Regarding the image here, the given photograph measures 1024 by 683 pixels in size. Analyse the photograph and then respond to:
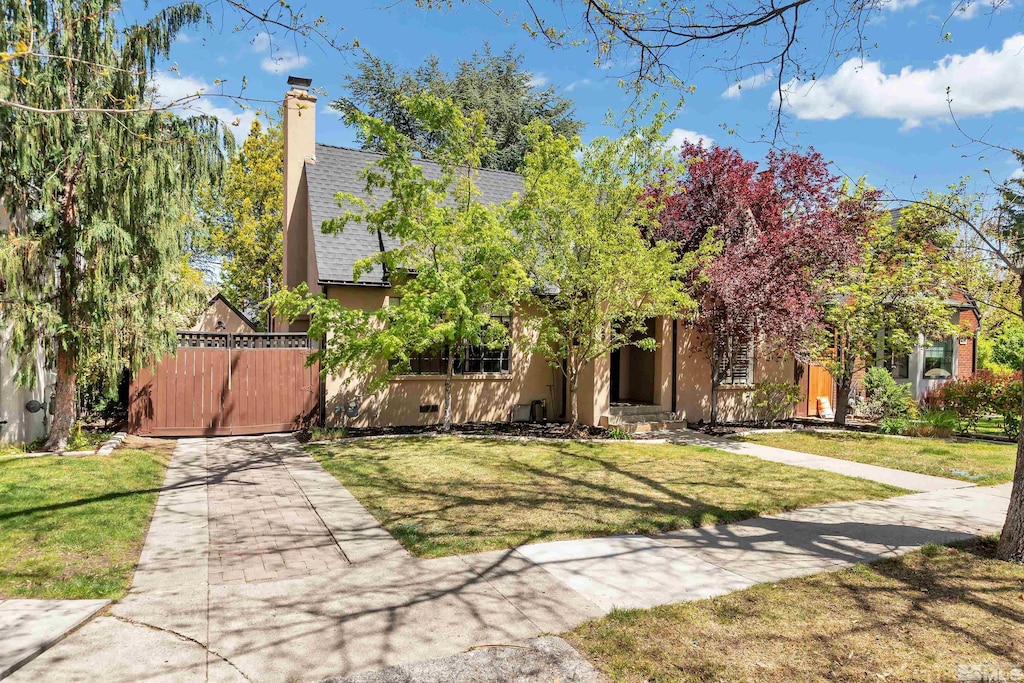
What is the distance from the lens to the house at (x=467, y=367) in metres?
12.7

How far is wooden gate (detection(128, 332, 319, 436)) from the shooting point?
11344 mm

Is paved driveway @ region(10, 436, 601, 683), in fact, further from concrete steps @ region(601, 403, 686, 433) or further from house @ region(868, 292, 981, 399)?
house @ region(868, 292, 981, 399)

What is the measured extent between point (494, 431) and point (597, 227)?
4712 millimetres

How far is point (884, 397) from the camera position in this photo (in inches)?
627

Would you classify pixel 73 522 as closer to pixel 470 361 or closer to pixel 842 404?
pixel 470 361

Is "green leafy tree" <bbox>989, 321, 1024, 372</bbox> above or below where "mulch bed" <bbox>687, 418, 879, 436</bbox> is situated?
above

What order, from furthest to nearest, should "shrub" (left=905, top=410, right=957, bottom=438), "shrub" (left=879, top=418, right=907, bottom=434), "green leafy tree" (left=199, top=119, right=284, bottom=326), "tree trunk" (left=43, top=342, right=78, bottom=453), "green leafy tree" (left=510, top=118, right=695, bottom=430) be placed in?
"green leafy tree" (left=199, top=119, right=284, bottom=326) < "shrub" (left=879, top=418, right=907, bottom=434) < "shrub" (left=905, top=410, right=957, bottom=438) < "green leafy tree" (left=510, top=118, right=695, bottom=430) < "tree trunk" (left=43, top=342, right=78, bottom=453)

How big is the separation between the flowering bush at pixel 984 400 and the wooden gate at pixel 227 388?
1387cm

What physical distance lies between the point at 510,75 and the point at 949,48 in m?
25.5

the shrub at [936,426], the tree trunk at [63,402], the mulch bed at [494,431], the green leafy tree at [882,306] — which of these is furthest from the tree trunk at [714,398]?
the tree trunk at [63,402]

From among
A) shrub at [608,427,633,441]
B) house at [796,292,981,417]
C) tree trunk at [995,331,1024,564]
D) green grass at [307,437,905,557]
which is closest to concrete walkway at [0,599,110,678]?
green grass at [307,437,905,557]

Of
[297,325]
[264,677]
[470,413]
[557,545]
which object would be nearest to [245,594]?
[264,677]

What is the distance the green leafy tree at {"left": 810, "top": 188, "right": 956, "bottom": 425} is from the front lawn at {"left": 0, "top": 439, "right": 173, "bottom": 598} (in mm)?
13029

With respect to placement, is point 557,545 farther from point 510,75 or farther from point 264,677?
point 510,75
